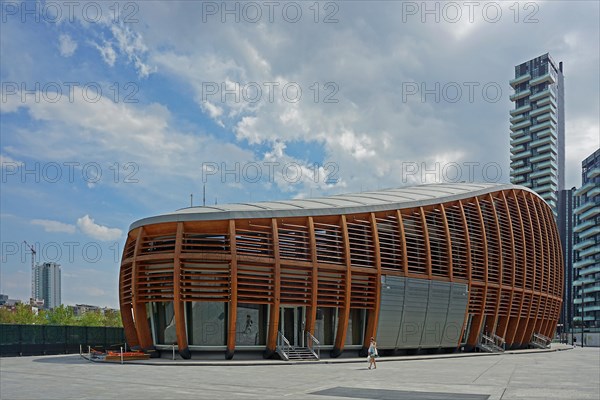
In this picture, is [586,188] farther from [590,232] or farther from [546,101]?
[546,101]

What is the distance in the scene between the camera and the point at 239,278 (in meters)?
34.9

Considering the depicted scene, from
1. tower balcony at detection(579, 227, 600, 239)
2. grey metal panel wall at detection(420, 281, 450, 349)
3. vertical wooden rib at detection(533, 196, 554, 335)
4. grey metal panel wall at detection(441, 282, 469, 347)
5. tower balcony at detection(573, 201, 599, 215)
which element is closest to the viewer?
grey metal panel wall at detection(420, 281, 450, 349)

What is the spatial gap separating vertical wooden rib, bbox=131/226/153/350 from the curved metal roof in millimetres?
1356

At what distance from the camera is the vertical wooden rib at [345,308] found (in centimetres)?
3778

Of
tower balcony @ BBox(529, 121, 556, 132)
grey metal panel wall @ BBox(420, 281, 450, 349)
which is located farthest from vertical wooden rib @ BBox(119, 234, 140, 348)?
tower balcony @ BBox(529, 121, 556, 132)

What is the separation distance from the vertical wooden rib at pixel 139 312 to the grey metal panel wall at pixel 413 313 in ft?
54.8

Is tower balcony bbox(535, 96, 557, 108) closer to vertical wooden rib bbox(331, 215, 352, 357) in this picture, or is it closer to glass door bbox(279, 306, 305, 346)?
vertical wooden rib bbox(331, 215, 352, 357)

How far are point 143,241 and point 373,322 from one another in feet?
51.1

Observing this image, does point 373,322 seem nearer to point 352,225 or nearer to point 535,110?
point 352,225

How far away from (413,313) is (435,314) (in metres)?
2.52

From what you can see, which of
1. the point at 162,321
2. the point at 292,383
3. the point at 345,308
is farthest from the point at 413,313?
the point at 292,383

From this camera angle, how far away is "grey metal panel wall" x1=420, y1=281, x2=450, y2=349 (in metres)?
43.0

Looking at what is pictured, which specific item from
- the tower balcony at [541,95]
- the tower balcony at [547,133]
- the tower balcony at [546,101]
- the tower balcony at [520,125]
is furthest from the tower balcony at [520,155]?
the tower balcony at [541,95]

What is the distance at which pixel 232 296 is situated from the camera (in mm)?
34438
